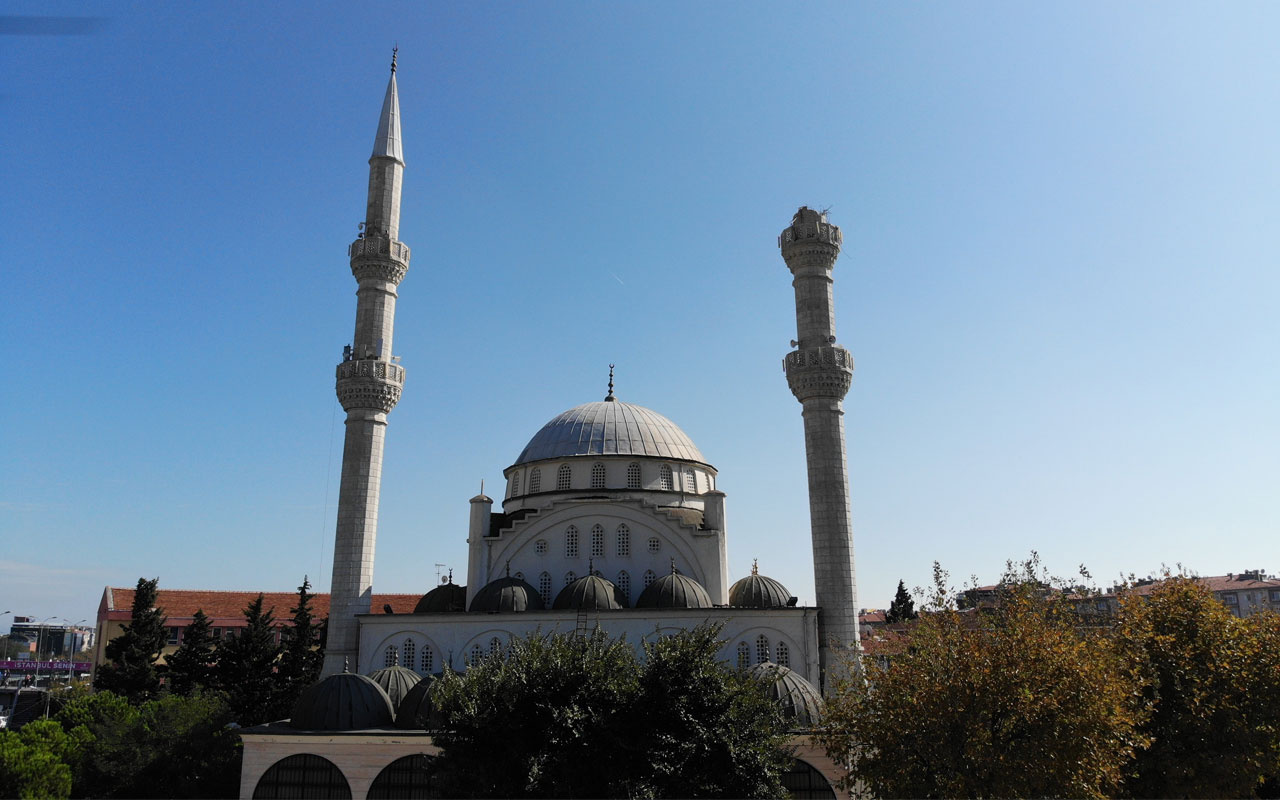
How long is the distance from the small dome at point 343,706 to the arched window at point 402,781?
143cm

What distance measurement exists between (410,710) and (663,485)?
1386 cm

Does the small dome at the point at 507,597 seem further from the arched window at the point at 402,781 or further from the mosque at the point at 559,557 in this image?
the arched window at the point at 402,781

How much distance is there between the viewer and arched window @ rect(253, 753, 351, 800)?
20.8m

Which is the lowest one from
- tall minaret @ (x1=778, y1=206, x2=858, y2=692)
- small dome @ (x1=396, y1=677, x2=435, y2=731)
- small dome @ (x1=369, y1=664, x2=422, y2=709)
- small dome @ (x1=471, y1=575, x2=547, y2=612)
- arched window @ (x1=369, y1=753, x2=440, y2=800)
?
arched window @ (x1=369, y1=753, x2=440, y2=800)

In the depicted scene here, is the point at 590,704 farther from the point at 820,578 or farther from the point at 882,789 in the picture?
the point at 820,578

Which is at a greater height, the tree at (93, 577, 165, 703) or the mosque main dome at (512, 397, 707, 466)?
the mosque main dome at (512, 397, 707, 466)

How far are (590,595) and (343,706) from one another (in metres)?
7.82

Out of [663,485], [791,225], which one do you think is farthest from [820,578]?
[791,225]

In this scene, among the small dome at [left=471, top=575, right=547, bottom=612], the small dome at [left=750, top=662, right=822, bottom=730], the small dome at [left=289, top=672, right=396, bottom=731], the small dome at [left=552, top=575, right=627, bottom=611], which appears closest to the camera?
the small dome at [left=750, top=662, right=822, bottom=730]

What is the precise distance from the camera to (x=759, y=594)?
27.9 metres

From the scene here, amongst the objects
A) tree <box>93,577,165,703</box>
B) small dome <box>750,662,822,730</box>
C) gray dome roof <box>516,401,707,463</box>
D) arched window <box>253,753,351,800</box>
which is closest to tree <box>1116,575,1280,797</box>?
small dome <box>750,662,822,730</box>

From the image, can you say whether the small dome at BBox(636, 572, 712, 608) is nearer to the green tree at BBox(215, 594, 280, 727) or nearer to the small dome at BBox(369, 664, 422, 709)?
the small dome at BBox(369, 664, 422, 709)

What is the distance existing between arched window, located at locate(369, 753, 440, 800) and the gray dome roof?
14186mm

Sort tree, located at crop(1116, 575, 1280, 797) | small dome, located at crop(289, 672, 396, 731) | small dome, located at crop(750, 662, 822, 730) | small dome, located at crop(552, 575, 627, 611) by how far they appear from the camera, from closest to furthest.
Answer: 1. tree, located at crop(1116, 575, 1280, 797)
2. small dome, located at crop(750, 662, 822, 730)
3. small dome, located at crop(289, 672, 396, 731)
4. small dome, located at crop(552, 575, 627, 611)
